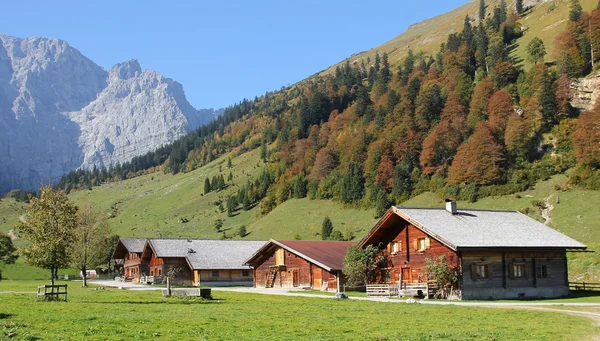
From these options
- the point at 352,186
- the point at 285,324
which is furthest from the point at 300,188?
the point at 285,324

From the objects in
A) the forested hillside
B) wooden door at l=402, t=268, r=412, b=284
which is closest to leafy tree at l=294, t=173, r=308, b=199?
the forested hillside

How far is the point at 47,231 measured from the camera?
42219 mm

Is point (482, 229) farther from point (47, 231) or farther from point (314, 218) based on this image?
point (314, 218)

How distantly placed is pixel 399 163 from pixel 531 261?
333ft

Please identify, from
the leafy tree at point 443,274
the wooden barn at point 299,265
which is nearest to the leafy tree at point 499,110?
the wooden barn at point 299,265

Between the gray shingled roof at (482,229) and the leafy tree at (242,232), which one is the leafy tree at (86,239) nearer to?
the gray shingled roof at (482,229)

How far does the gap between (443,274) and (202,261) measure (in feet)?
151

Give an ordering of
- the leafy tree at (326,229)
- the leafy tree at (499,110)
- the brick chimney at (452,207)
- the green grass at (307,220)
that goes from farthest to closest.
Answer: the leafy tree at (499,110) → the green grass at (307,220) → the leafy tree at (326,229) → the brick chimney at (452,207)

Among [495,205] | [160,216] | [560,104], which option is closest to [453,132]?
[560,104]

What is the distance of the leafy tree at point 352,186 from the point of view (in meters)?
143

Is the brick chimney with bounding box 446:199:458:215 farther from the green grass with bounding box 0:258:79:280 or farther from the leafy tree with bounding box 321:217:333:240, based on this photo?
the green grass with bounding box 0:258:79:280

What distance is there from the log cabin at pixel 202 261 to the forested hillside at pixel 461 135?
47203 millimetres

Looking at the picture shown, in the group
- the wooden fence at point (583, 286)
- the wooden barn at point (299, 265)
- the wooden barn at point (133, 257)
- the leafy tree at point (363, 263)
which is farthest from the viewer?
the wooden barn at point (133, 257)

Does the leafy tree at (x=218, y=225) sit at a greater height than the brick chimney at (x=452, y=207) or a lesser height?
greater
